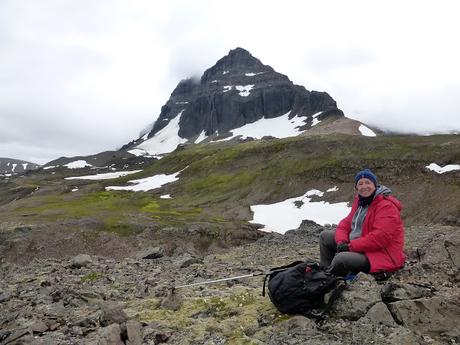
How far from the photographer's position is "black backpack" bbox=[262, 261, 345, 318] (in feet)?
37.4

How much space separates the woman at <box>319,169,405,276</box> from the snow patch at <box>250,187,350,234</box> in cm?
5191

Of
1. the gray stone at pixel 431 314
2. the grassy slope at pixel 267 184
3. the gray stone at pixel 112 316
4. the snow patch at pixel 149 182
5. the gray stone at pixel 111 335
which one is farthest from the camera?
the snow patch at pixel 149 182

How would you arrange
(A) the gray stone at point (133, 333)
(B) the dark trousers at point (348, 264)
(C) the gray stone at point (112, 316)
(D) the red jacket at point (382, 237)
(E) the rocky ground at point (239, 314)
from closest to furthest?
(E) the rocky ground at point (239, 314)
(A) the gray stone at point (133, 333)
(D) the red jacket at point (382, 237)
(B) the dark trousers at point (348, 264)
(C) the gray stone at point (112, 316)

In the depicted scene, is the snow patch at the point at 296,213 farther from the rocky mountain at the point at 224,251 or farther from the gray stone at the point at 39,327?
the gray stone at the point at 39,327

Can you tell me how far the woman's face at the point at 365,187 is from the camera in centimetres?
1270

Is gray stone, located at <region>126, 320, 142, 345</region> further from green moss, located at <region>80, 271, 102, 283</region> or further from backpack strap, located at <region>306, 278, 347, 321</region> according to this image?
green moss, located at <region>80, 271, 102, 283</region>

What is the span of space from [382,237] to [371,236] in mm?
275

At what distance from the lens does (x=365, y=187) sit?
→ 12727 millimetres

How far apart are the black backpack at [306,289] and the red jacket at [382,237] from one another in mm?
1226

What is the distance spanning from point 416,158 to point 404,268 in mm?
77436

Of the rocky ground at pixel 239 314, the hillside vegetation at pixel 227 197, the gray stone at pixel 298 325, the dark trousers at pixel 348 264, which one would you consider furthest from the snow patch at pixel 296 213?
the gray stone at pixel 298 325

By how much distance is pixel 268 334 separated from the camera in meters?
11.2

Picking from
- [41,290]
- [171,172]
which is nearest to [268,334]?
[41,290]

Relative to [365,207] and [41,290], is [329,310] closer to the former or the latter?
[365,207]
